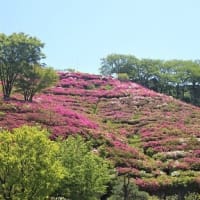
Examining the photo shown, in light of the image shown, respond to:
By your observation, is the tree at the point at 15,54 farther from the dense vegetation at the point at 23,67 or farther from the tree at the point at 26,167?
the tree at the point at 26,167

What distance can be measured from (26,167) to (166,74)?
72.7m

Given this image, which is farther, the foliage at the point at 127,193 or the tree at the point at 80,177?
the tree at the point at 80,177

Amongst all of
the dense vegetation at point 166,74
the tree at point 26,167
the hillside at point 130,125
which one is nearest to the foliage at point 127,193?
the tree at point 26,167

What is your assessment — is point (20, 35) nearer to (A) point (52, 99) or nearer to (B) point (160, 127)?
(A) point (52, 99)

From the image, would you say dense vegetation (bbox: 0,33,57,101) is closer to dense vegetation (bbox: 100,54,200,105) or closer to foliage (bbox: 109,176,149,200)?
foliage (bbox: 109,176,149,200)

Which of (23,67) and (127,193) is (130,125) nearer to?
(23,67)

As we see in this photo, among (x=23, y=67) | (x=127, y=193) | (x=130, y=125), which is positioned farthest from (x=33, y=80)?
(x=127, y=193)

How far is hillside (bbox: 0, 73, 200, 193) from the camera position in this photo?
39.3 metres

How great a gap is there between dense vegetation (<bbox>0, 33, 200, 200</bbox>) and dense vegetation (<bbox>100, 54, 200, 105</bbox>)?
10769mm

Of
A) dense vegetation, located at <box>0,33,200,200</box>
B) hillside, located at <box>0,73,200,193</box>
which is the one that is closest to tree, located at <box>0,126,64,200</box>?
dense vegetation, located at <box>0,33,200,200</box>

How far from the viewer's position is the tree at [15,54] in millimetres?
55938

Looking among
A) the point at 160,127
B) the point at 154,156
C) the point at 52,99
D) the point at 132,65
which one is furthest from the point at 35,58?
the point at 132,65

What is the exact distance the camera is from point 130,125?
56.2m

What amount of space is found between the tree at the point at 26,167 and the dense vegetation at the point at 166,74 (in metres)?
68.0
